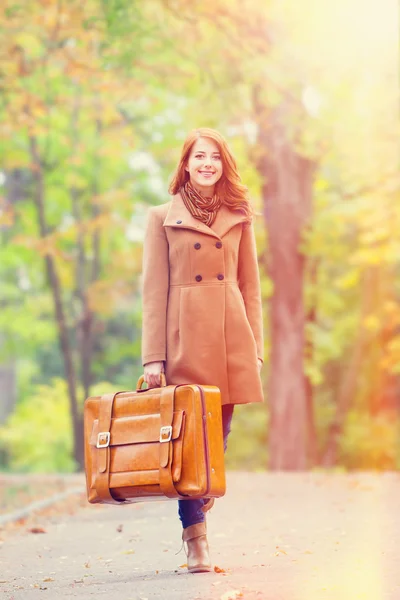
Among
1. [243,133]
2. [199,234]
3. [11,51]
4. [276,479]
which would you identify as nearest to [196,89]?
[243,133]

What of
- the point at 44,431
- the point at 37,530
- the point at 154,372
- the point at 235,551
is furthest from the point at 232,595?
the point at 44,431

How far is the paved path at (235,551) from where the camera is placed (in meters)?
5.54

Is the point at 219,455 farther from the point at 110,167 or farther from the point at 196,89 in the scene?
the point at 110,167

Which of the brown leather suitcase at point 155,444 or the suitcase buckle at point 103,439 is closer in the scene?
the brown leather suitcase at point 155,444

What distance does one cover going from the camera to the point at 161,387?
5.89 m

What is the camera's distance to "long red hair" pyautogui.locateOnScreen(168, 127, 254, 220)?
6.13 meters

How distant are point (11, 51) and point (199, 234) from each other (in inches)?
346

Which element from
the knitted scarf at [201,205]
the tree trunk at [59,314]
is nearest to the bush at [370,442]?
the tree trunk at [59,314]

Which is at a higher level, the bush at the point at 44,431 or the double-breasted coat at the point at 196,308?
the double-breasted coat at the point at 196,308

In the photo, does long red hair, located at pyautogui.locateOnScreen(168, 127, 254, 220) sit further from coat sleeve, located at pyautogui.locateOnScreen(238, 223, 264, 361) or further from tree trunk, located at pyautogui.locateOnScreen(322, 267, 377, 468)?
tree trunk, located at pyautogui.locateOnScreen(322, 267, 377, 468)

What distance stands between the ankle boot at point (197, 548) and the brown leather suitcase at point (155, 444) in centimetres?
32

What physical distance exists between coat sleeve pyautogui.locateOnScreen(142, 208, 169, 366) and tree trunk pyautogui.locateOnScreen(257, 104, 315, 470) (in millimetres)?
12688

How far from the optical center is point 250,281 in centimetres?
630

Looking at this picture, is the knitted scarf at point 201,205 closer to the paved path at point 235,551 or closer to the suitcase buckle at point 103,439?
the suitcase buckle at point 103,439
